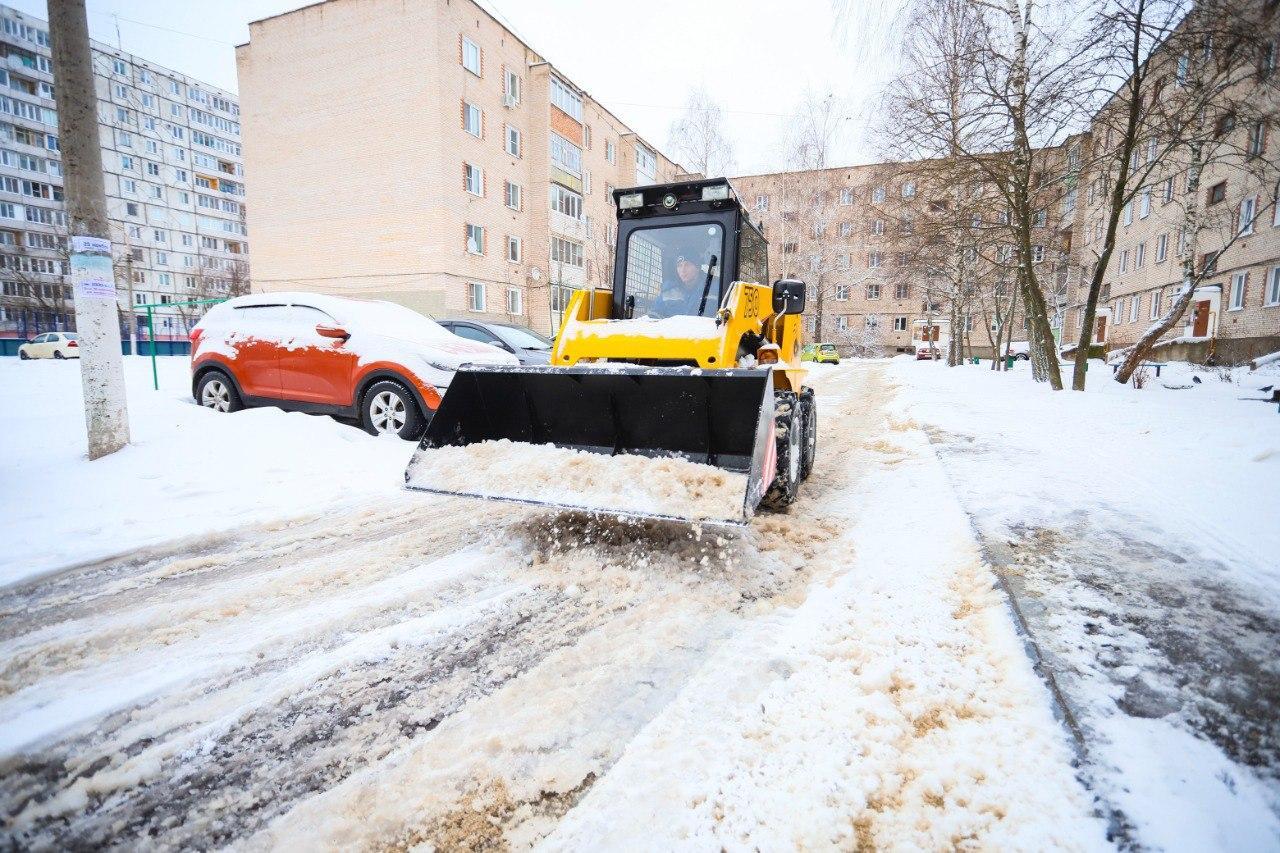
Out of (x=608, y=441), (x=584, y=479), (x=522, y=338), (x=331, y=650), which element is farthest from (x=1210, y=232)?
(x=331, y=650)

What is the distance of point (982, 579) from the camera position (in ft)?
9.64

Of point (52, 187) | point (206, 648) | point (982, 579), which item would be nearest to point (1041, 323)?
point (982, 579)

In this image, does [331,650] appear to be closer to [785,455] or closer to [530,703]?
[530,703]

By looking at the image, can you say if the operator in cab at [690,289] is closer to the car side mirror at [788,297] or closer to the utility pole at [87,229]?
the car side mirror at [788,297]

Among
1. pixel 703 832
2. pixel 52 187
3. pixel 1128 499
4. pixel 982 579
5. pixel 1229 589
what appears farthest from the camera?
pixel 52 187

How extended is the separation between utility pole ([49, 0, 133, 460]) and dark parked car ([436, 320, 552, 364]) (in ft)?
15.2

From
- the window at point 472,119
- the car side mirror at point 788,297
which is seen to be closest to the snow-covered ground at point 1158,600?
the car side mirror at point 788,297

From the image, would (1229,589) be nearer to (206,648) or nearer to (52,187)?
(206,648)

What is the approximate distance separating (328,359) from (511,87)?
82.3ft

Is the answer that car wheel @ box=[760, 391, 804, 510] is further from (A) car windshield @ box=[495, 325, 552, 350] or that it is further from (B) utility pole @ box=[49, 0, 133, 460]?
(A) car windshield @ box=[495, 325, 552, 350]

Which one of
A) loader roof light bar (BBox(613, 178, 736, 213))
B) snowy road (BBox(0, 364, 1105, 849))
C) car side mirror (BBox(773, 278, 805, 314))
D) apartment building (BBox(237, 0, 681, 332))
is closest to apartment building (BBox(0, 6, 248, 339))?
apartment building (BBox(237, 0, 681, 332))

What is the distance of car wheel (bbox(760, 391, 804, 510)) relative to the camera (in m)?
3.94

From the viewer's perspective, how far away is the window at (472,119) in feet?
77.8

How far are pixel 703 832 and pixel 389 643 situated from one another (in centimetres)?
157
